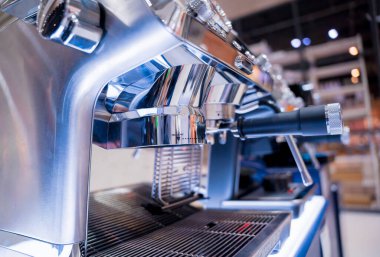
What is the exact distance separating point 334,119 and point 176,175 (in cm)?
40

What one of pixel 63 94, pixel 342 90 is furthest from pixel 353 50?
pixel 63 94

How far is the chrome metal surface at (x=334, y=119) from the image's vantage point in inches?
16.3

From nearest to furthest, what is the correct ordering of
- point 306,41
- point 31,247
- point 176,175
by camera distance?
point 31,247, point 176,175, point 306,41

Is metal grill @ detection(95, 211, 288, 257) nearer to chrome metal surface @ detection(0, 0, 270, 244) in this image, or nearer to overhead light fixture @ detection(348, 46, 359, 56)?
chrome metal surface @ detection(0, 0, 270, 244)

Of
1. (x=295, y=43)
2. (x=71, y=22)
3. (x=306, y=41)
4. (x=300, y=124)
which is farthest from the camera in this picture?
(x=295, y=43)

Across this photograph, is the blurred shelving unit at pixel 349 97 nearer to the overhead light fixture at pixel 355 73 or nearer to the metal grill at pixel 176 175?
the overhead light fixture at pixel 355 73

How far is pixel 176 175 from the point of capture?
0.69 metres

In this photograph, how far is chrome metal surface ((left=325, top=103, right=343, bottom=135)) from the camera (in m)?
0.41

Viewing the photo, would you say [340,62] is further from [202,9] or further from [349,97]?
[202,9]

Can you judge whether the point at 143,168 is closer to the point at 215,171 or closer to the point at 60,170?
the point at 215,171

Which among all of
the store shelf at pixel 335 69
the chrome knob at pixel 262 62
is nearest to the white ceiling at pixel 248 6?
the store shelf at pixel 335 69

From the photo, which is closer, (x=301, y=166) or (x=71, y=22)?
(x=71, y=22)

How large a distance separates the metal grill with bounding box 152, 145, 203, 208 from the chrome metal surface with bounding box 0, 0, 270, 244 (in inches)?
10.9

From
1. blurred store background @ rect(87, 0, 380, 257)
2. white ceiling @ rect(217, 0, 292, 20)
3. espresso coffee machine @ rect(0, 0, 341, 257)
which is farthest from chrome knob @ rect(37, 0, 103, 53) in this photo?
white ceiling @ rect(217, 0, 292, 20)
